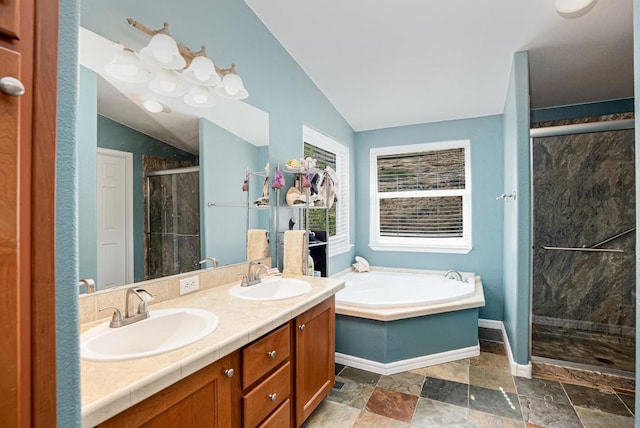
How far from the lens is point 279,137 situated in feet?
8.48

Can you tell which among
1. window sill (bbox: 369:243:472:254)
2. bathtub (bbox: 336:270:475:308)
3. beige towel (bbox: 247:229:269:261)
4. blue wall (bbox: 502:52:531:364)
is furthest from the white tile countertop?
window sill (bbox: 369:243:472:254)

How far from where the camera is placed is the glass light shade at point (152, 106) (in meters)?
1.60

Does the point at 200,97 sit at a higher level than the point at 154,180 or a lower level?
higher

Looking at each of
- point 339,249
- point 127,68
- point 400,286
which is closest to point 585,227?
point 400,286

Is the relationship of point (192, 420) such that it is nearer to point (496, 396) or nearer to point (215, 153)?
point (215, 153)

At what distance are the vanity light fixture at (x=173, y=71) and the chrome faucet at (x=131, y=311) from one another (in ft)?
3.02

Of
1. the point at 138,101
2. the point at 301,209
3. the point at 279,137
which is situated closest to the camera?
the point at 138,101

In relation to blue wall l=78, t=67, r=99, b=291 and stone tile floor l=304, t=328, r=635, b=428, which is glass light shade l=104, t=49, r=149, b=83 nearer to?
blue wall l=78, t=67, r=99, b=291

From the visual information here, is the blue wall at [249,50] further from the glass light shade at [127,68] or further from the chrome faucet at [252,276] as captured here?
the chrome faucet at [252,276]

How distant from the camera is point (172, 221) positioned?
1.70m

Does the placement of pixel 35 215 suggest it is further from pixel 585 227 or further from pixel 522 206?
pixel 585 227

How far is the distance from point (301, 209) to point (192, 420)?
1948 millimetres

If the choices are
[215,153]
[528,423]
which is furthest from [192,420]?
[528,423]

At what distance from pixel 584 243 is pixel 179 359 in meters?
3.90
